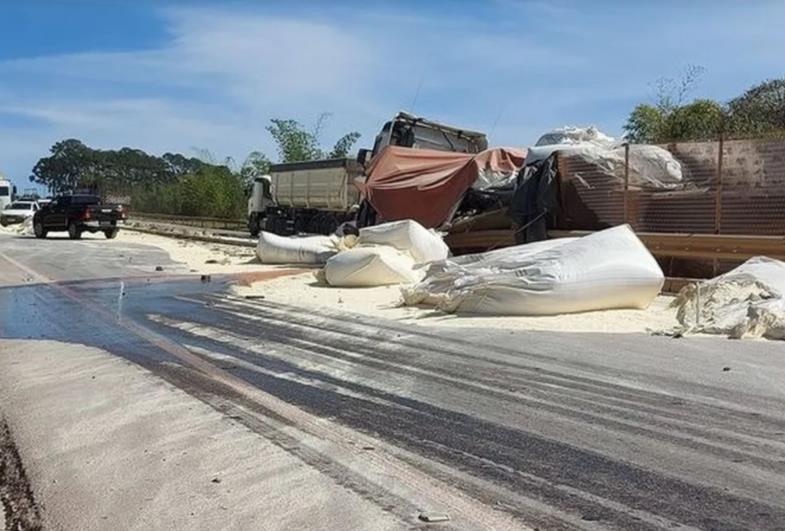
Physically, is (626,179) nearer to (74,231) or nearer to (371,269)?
(371,269)

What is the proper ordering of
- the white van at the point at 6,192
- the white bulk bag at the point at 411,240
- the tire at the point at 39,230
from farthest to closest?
1. the white van at the point at 6,192
2. the tire at the point at 39,230
3. the white bulk bag at the point at 411,240

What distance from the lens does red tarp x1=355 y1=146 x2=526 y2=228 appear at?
756 inches

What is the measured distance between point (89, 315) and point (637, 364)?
758 cm

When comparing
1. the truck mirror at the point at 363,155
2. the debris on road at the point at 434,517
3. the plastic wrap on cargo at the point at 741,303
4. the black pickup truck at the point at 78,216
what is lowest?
the debris on road at the point at 434,517

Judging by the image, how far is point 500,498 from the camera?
4.50 metres

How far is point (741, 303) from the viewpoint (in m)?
10.5

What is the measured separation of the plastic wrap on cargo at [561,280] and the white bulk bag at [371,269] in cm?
330

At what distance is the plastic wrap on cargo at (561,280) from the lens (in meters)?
11.1

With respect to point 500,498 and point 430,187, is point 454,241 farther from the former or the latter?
point 500,498

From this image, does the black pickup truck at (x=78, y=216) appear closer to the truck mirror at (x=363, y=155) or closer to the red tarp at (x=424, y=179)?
the truck mirror at (x=363, y=155)

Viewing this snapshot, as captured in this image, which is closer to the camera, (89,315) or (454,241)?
(89,315)

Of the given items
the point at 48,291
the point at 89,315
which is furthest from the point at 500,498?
the point at 48,291

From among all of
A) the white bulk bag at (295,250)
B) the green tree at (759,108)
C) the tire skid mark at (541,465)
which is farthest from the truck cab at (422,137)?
the tire skid mark at (541,465)

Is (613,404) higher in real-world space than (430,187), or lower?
lower
